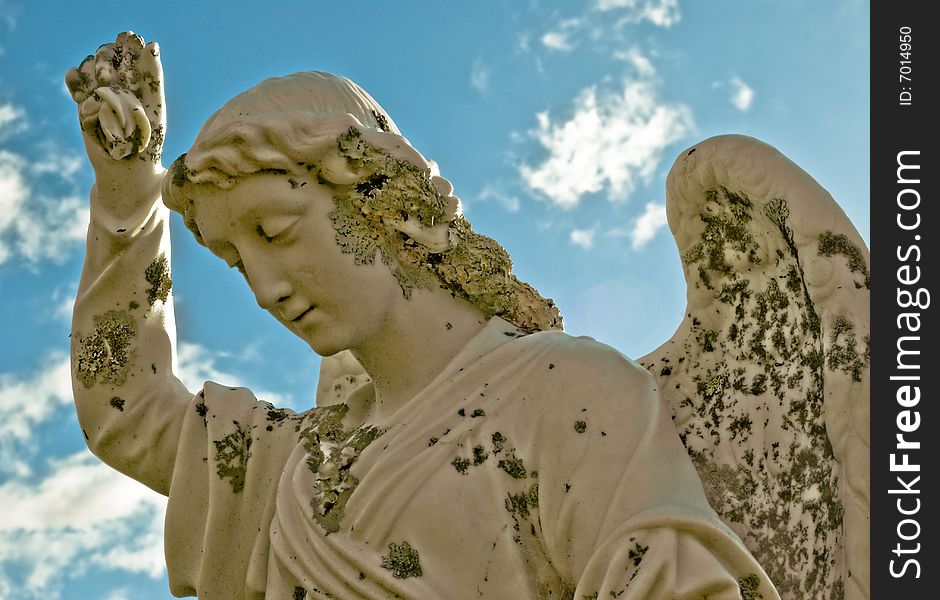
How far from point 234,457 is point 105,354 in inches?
22.3

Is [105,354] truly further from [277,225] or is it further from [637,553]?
[637,553]

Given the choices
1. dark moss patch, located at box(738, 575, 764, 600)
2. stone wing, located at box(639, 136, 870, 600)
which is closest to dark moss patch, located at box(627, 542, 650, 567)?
dark moss patch, located at box(738, 575, 764, 600)

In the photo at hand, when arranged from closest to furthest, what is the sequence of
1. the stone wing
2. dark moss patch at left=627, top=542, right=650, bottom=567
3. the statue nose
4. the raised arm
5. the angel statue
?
dark moss patch at left=627, top=542, right=650, bottom=567, the angel statue, the stone wing, the statue nose, the raised arm

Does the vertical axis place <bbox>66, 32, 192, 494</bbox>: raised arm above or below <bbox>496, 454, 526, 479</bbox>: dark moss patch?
above

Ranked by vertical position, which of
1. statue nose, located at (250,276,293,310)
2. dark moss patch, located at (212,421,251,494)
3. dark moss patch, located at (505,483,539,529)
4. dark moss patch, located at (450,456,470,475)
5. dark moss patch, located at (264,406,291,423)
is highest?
statue nose, located at (250,276,293,310)

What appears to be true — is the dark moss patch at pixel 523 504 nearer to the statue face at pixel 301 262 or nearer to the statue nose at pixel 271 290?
the statue face at pixel 301 262

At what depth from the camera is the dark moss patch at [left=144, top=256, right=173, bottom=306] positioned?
184 inches

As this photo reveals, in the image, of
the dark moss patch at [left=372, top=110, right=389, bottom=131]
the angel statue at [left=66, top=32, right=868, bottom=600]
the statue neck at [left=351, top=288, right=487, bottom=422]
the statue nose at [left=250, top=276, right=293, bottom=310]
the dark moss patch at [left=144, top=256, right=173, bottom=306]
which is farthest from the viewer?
the dark moss patch at [left=144, top=256, right=173, bottom=306]

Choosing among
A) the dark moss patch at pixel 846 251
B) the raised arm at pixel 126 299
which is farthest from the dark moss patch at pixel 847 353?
the raised arm at pixel 126 299

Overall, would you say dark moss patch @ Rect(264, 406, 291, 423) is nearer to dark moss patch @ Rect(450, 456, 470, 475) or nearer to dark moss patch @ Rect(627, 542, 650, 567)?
dark moss patch @ Rect(450, 456, 470, 475)

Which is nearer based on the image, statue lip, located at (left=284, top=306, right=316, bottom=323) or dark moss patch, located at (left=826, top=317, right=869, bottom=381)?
dark moss patch, located at (left=826, top=317, right=869, bottom=381)

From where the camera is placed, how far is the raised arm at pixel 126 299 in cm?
457

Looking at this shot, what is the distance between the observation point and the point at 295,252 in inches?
162

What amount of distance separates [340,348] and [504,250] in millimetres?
634
